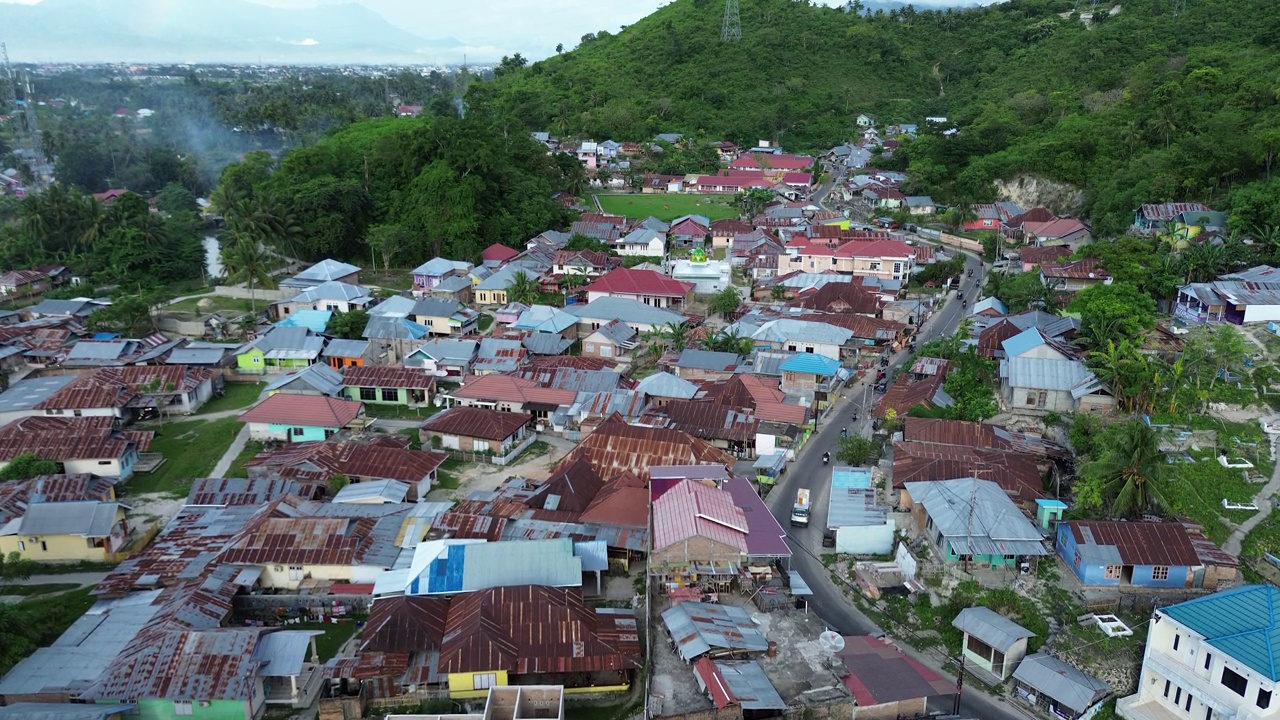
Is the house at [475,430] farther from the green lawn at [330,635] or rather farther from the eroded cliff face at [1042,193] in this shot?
the eroded cliff face at [1042,193]

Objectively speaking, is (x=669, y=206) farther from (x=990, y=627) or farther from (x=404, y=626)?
(x=404, y=626)

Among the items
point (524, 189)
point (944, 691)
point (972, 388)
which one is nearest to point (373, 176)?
point (524, 189)

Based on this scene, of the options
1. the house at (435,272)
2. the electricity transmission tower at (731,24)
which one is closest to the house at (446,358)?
the house at (435,272)

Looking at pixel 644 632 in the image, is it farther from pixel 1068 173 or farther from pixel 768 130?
pixel 768 130

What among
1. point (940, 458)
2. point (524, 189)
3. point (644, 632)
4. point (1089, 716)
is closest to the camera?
point (1089, 716)

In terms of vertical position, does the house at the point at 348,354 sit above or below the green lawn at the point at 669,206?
below

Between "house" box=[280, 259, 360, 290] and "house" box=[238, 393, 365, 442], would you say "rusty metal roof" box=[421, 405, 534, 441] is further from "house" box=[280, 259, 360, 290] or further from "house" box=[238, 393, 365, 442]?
"house" box=[280, 259, 360, 290]
